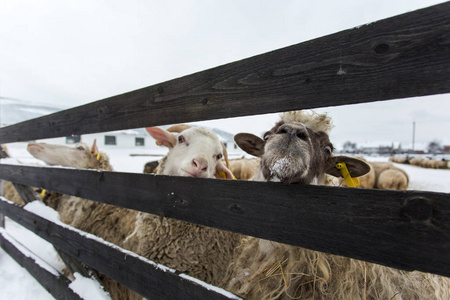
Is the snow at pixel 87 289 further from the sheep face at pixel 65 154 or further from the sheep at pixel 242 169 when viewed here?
the sheep at pixel 242 169

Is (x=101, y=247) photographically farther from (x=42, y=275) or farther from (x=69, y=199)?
(x=69, y=199)

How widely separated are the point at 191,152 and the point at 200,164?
29cm

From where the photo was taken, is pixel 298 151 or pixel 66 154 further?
pixel 66 154

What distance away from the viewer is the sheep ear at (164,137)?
2.74 meters

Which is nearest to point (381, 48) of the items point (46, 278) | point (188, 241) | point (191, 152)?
point (191, 152)

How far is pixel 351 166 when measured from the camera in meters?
1.74

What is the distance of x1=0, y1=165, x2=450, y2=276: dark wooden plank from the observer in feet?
2.20

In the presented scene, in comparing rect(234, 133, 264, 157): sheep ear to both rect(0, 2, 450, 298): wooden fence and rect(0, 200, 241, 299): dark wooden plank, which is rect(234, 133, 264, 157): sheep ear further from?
rect(0, 200, 241, 299): dark wooden plank

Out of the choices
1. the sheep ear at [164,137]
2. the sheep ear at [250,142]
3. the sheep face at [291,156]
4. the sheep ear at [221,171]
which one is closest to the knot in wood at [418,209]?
the sheep face at [291,156]

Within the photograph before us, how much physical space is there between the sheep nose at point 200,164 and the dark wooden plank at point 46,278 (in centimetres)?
141

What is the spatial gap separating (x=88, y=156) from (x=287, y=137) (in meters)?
4.25

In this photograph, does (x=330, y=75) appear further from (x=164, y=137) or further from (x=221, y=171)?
(x=164, y=137)

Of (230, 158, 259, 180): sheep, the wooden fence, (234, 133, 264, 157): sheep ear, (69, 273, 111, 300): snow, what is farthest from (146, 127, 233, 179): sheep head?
(230, 158, 259, 180): sheep

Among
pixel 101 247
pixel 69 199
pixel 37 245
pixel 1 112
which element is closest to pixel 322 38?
pixel 101 247
